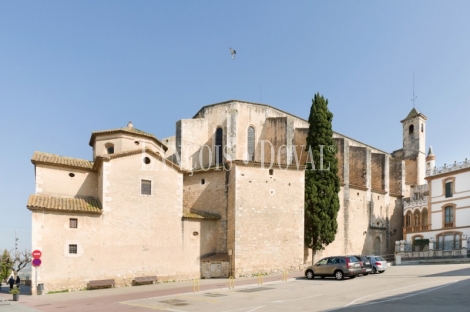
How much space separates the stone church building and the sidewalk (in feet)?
4.20

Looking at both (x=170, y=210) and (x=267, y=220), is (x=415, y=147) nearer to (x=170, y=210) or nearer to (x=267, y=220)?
(x=267, y=220)

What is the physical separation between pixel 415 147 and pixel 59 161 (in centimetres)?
4194

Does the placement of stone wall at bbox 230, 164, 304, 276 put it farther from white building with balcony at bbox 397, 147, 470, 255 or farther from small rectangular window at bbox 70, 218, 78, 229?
white building with balcony at bbox 397, 147, 470, 255

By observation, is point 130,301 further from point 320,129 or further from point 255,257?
point 320,129

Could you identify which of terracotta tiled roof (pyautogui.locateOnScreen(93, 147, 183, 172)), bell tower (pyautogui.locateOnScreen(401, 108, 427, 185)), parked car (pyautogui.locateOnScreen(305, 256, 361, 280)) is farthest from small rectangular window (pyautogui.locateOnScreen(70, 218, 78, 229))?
bell tower (pyautogui.locateOnScreen(401, 108, 427, 185))

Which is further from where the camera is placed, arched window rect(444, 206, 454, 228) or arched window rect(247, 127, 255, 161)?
arched window rect(444, 206, 454, 228)

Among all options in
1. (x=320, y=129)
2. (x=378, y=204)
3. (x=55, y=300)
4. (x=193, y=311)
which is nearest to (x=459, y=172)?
(x=378, y=204)

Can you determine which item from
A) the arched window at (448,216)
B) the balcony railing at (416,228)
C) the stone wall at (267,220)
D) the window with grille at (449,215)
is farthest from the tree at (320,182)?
the window with grille at (449,215)

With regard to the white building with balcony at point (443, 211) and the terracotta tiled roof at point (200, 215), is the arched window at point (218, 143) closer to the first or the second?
the terracotta tiled roof at point (200, 215)

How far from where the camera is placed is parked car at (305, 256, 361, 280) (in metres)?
21.0

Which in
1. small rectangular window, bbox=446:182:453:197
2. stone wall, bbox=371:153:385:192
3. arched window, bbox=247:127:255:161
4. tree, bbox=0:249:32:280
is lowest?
tree, bbox=0:249:32:280

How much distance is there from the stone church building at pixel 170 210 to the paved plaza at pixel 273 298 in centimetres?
235

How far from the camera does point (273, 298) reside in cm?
1545

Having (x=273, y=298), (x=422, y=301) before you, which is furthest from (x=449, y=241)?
(x=273, y=298)
